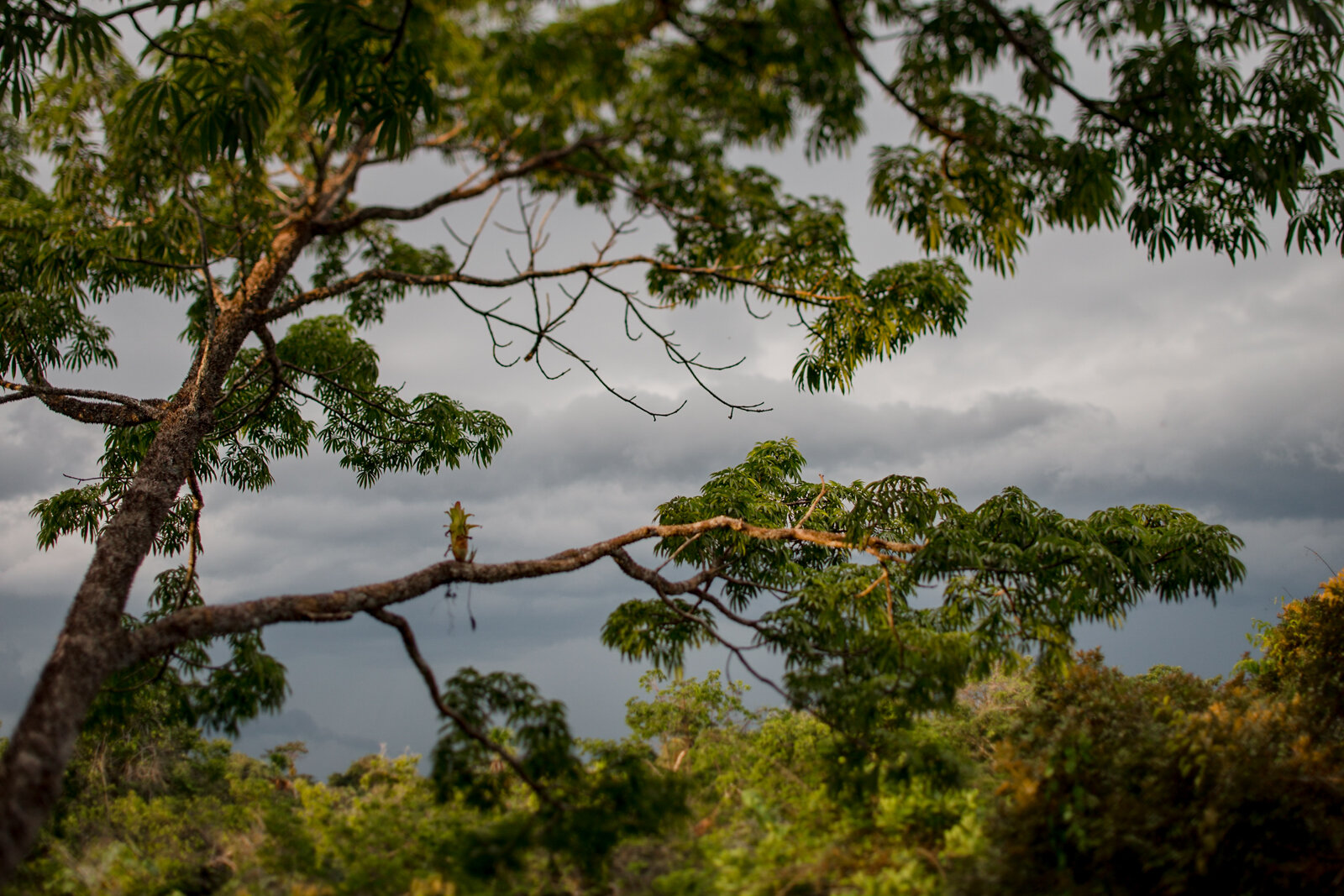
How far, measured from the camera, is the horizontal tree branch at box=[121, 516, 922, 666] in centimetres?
410

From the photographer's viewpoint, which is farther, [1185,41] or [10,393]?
[10,393]

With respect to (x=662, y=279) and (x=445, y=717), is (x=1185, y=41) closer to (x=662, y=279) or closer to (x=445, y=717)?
(x=662, y=279)

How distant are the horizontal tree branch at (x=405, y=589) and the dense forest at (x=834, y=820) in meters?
1.24

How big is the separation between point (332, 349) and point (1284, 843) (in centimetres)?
1003

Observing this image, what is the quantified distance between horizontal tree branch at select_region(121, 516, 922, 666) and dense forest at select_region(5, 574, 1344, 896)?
1239mm

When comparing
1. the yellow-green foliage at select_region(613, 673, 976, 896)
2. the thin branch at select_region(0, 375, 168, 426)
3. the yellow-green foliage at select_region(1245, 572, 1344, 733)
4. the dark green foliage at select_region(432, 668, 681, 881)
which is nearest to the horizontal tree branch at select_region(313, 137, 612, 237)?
the thin branch at select_region(0, 375, 168, 426)

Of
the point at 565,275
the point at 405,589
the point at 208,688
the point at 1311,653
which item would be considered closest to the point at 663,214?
the point at 565,275

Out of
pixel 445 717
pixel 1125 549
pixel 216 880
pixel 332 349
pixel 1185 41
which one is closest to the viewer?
pixel 1185 41

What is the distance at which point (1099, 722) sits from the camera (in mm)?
5090

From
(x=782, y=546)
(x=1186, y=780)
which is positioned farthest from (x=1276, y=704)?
(x=782, y=546)

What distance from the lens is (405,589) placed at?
4867mm

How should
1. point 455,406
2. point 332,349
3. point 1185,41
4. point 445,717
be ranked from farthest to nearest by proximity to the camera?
1. point 332,349
2. point 455,406
3. point 445,717
4. point 1185,41

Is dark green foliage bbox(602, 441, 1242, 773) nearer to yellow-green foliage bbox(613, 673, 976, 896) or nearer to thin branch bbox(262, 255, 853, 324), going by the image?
yellow-green foliage bbox(613, 673, 976, 896)

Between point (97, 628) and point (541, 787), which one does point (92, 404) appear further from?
point (541, 787)
